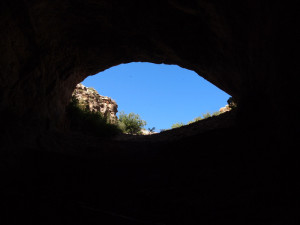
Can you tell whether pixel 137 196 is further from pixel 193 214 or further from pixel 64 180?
pixel 64 180

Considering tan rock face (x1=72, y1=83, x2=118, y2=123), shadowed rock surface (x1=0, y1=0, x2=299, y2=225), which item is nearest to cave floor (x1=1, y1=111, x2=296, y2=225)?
shadowed rock surface (x1=0, y1=0, x2=299, y2=225)

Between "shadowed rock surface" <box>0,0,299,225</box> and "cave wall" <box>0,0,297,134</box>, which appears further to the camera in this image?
"cave wall" <box>0,0,297,134</box>

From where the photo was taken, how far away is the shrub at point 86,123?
9633 millimetres

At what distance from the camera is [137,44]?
7609 millimetres

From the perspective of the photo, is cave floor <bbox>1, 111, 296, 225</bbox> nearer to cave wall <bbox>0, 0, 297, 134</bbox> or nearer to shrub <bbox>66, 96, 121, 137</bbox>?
cave wall <bbox>0, 0, 297, 134</bbox>

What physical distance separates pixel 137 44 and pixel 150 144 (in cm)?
368

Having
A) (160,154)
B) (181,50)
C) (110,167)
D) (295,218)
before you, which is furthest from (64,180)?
(181,50)

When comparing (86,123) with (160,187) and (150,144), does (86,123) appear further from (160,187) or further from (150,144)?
(160,187)

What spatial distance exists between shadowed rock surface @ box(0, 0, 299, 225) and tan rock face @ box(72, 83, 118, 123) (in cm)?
940

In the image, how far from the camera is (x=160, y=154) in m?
5.46

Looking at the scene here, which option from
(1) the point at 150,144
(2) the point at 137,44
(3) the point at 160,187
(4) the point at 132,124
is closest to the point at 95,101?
(4) the point at 132,124

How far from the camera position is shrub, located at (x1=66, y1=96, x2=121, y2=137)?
963cm

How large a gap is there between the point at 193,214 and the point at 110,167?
211cm

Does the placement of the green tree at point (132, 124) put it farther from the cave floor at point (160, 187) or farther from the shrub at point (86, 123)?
the cave floor at point (160, 187)
